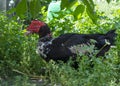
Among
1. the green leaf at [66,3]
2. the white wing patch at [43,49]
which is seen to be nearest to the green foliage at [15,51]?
the white wing patch at [43,49]

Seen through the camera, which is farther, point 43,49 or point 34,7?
point 43,49

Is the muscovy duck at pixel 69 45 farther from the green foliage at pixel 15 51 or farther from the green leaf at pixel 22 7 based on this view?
the green leaf at pixel 22 7

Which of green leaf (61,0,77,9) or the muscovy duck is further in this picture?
the muscovy duck

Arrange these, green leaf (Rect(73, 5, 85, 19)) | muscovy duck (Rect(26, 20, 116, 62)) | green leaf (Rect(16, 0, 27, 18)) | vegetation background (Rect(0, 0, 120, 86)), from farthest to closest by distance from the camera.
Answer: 1. muscovy duck (Rect(26, 20, 116, 62))
2. vegetation background (Rect(0, 0, 120, 86))
3. green leaf (Rect(73, 5, 85, 19))
4. green leaf (Rect(16, 0, 27, 18))

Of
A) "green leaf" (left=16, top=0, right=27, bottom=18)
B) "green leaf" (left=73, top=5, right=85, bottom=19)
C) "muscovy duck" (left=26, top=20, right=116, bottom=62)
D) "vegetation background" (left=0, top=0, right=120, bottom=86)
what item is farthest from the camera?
"muscovy duck" (left=26, top=20, right=116, bottom=62)

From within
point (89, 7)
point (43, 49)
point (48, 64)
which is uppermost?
point (89, 7)

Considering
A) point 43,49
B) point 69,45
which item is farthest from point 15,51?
point 69,45

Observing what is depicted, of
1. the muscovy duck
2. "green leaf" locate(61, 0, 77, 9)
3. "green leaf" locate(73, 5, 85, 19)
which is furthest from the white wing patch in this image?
"green leaf" locate(61, 0, 77, 9)

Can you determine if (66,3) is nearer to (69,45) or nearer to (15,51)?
(69,45)

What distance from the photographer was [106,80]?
2.91 metres

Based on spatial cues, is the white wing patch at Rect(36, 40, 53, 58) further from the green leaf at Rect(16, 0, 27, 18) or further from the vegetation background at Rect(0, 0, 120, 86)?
the green leaf at Rect(16, 0, 27, 18)

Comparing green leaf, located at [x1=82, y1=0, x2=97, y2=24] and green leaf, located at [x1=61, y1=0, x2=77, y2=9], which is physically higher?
green leaf, located at [x1=61, y1=0, x2=77, y2=9]

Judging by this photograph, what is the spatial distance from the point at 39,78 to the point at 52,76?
1.55 ft

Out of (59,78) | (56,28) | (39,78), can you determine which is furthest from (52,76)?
(56,28)
